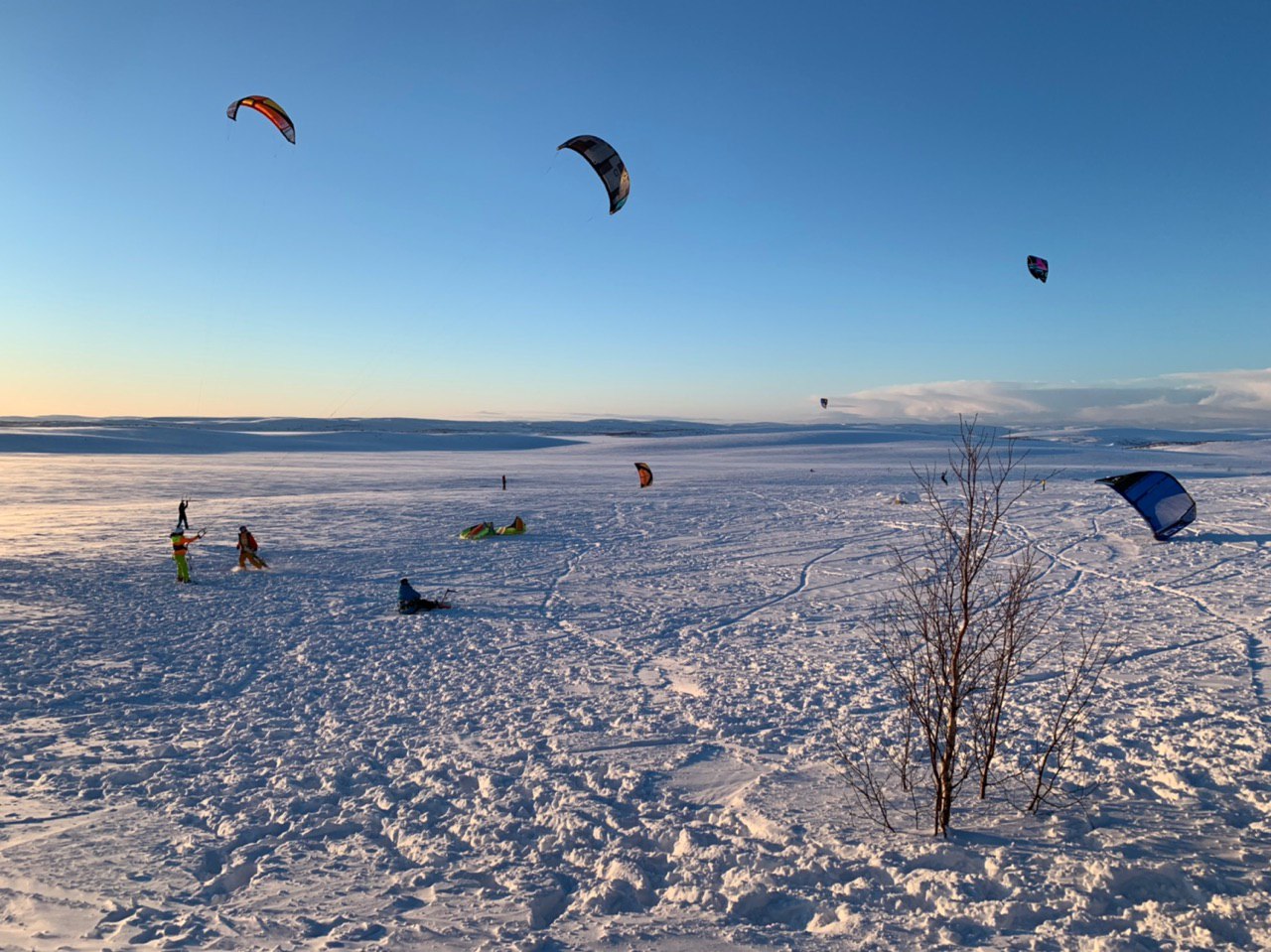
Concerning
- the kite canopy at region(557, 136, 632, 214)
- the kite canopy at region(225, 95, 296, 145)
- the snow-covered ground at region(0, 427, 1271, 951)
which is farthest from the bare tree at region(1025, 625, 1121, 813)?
the kite canopy at region(225, 95, 296, 145)

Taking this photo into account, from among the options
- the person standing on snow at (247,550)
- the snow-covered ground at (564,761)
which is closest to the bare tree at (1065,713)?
the snow-covered ground at (564,761)

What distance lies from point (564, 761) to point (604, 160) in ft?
39.7

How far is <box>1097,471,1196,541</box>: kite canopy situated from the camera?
50.6ft

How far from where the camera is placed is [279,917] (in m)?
4.18

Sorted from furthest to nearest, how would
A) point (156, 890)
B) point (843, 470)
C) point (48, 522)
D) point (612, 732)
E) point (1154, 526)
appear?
point (843, 470) → point (48, 522) → point (1154, 526) → point (612, 732) → point (156, 890)

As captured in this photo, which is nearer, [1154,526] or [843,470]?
[1154,526]

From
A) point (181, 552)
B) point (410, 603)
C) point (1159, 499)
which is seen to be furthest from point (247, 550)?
point (1159, 499)

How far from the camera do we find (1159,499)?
623 inches

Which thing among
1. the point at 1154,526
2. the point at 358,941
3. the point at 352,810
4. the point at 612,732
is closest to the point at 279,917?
the point at 358,941

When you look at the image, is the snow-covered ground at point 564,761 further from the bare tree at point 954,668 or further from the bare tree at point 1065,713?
the bare tree at point 954,668

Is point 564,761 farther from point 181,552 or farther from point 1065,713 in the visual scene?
point 181,552

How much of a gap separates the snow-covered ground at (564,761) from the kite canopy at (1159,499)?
0.52 meters

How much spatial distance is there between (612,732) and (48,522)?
17969mm

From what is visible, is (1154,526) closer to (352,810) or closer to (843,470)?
(352,810)
